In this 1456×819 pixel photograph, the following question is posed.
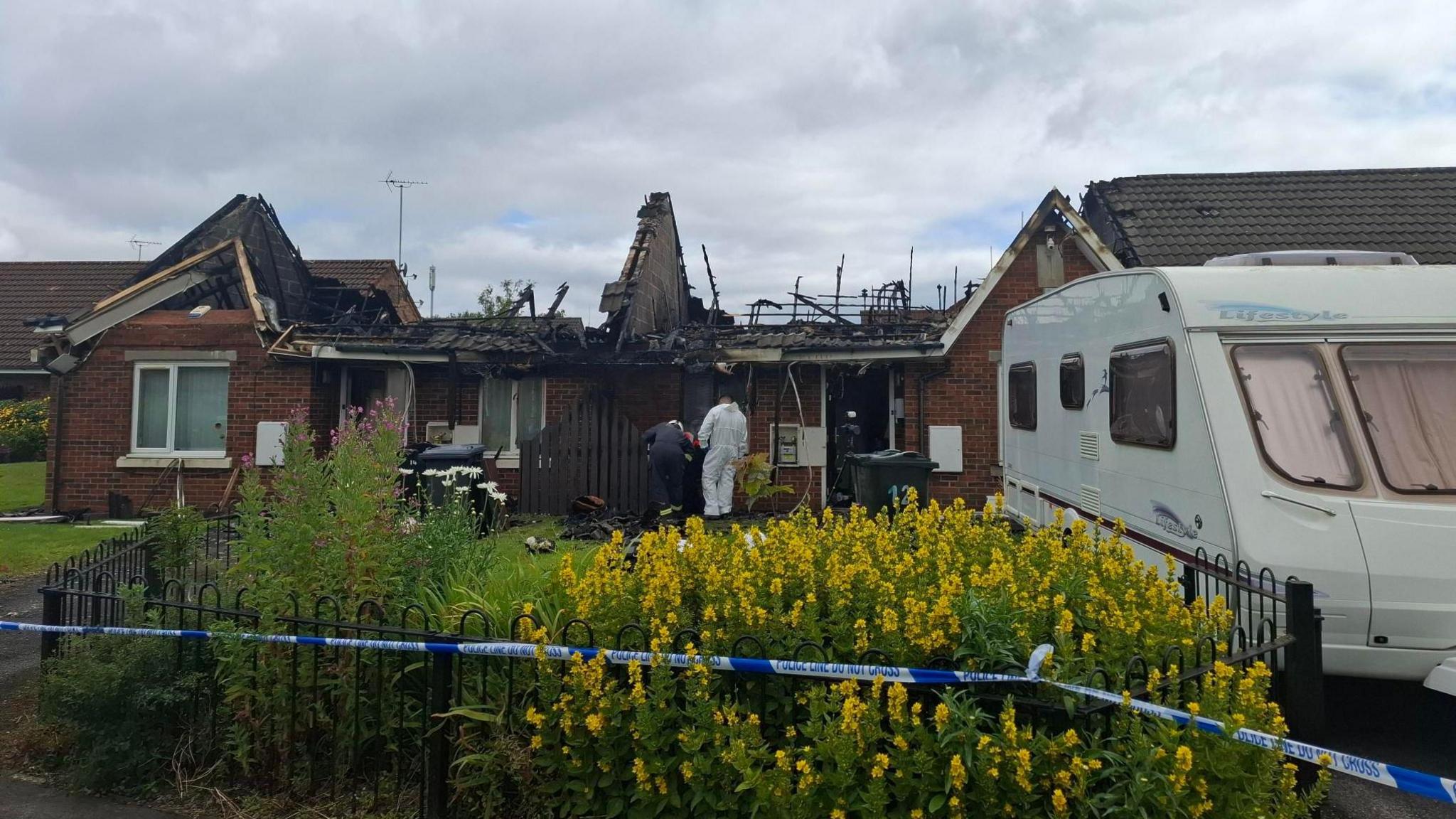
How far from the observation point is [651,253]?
1445 centimetres

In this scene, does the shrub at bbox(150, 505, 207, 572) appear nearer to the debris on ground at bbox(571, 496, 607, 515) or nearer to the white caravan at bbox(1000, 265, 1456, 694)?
the debris on ground at bbox(571, 496, 607, 515)

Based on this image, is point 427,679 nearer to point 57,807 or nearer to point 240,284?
point 57,807

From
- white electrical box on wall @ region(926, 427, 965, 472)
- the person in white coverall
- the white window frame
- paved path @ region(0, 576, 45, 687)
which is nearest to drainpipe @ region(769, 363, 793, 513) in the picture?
the person in white coverall

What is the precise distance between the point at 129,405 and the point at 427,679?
1207 cm

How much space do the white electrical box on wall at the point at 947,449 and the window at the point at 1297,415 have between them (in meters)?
7.15

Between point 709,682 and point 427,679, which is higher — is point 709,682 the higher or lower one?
the higher one

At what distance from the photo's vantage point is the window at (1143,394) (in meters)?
4.84

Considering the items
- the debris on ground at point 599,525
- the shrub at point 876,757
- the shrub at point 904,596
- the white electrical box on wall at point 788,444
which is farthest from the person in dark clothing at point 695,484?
the shrub at point 876,757

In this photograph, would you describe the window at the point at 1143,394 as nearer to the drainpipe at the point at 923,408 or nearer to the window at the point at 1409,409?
the window at the point at 1409,409

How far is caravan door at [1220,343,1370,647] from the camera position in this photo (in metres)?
3.93

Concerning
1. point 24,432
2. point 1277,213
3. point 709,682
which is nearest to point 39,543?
point 709,682

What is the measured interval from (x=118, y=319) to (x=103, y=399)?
1.27 meters

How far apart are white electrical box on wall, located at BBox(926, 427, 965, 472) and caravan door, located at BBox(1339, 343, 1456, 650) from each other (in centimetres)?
728

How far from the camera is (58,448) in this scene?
12.2 metres
